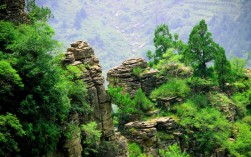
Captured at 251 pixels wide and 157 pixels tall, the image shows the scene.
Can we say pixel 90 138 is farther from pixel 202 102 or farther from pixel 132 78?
pixel 202 102

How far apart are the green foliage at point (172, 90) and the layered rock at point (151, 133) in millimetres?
7859

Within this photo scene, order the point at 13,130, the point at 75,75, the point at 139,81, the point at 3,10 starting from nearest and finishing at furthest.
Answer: the point at 13,130 < the point at 3,10 < the point at 75,75 < the point at 139,81

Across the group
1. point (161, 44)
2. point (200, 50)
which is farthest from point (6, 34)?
point (161, 44)

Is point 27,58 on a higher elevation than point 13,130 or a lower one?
higher

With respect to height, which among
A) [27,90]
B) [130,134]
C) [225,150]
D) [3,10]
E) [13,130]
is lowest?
[225,150]

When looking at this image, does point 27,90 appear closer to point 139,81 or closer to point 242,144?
point 139,81

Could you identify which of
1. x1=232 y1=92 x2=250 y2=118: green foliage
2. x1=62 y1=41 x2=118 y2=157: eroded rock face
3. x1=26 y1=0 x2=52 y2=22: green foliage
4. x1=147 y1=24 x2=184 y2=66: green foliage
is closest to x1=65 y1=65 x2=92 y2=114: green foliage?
x1=62 y1=41 x2=118 y2=157: eroded rock face

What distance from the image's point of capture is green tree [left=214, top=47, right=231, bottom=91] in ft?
243

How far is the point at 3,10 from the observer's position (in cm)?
3828

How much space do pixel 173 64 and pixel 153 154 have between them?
25.4 metres

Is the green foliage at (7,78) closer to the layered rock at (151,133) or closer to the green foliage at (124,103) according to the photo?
the green foliage at (124,103)

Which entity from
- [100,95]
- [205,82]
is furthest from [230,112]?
[100,95]

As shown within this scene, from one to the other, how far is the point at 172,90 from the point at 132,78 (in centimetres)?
800

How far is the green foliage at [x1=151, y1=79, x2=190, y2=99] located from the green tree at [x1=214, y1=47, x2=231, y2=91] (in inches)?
380
